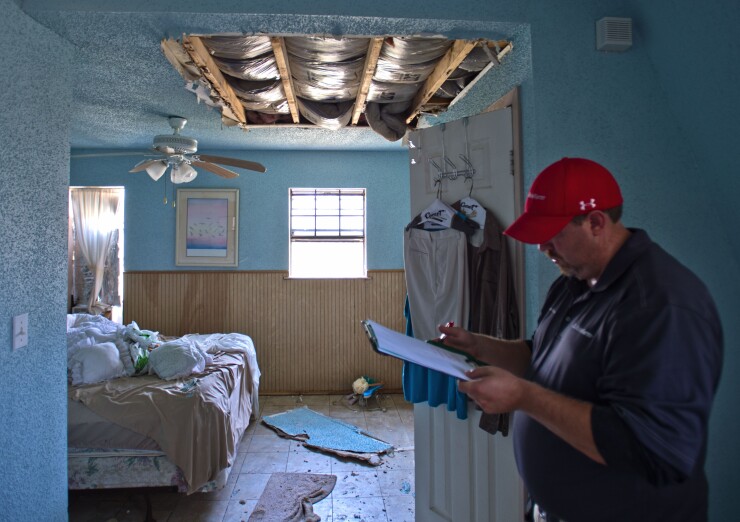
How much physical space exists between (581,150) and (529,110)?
0.86 ft

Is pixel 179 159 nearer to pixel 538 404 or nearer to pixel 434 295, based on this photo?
pixel 434 295

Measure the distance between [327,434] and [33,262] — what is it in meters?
2.92

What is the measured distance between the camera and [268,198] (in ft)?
17.9

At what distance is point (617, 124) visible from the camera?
1.96 m

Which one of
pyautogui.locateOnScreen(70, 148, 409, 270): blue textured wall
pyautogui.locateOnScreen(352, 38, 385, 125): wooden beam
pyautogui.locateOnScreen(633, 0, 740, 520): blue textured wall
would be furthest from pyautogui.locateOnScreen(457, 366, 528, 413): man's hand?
pyautogui.locateOnScreen(70, 148, 409, 270): blue textured wall

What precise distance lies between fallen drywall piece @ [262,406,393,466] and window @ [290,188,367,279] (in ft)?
5.27

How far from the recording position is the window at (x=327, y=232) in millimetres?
5566

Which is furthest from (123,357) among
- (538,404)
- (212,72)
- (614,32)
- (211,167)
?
(614,32)

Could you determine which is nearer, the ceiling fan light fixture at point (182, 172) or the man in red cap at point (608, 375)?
the man in red cap at point (608, 375)

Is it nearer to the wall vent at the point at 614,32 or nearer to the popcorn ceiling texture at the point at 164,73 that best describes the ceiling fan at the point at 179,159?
the popcorn ceiling texture at the point at 164,73

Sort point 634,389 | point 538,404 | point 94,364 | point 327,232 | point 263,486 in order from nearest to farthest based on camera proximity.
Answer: point 634,389, point 538,404, point 94,364, point 263,486, point 327,232

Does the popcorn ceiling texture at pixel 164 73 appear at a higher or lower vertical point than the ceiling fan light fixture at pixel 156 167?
higher

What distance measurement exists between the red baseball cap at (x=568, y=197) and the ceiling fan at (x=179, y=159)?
2.78m

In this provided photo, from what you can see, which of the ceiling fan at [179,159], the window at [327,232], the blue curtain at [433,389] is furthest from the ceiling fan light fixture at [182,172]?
the blue curtain at [433,389]
